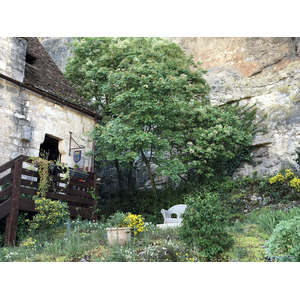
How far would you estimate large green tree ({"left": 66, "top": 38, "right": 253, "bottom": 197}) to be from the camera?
10.4 m

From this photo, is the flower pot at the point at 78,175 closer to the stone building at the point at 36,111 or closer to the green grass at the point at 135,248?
the stone building at the point at 36,111

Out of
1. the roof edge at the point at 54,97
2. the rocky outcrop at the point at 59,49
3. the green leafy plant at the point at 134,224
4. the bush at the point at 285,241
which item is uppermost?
the rocky outcrop at the point at 59,49

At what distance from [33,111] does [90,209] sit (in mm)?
3269

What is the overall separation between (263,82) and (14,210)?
11.9 meters

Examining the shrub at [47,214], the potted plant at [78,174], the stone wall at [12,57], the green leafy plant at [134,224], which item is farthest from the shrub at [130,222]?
the stone wall at [12,57]

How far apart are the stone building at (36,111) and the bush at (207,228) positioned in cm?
511

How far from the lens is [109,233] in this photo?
6.42 meters

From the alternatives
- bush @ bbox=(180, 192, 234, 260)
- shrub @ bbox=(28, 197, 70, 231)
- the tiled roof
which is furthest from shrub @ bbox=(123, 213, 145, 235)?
the tiled roof

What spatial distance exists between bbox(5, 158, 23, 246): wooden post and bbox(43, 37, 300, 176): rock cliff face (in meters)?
9.24

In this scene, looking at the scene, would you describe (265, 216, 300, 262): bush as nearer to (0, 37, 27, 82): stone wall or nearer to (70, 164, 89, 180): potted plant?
(70, 164, 89, 180): potted plant

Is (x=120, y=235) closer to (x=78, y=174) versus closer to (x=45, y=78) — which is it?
(x=78, y=174)

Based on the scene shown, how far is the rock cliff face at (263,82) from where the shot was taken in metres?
13.7
